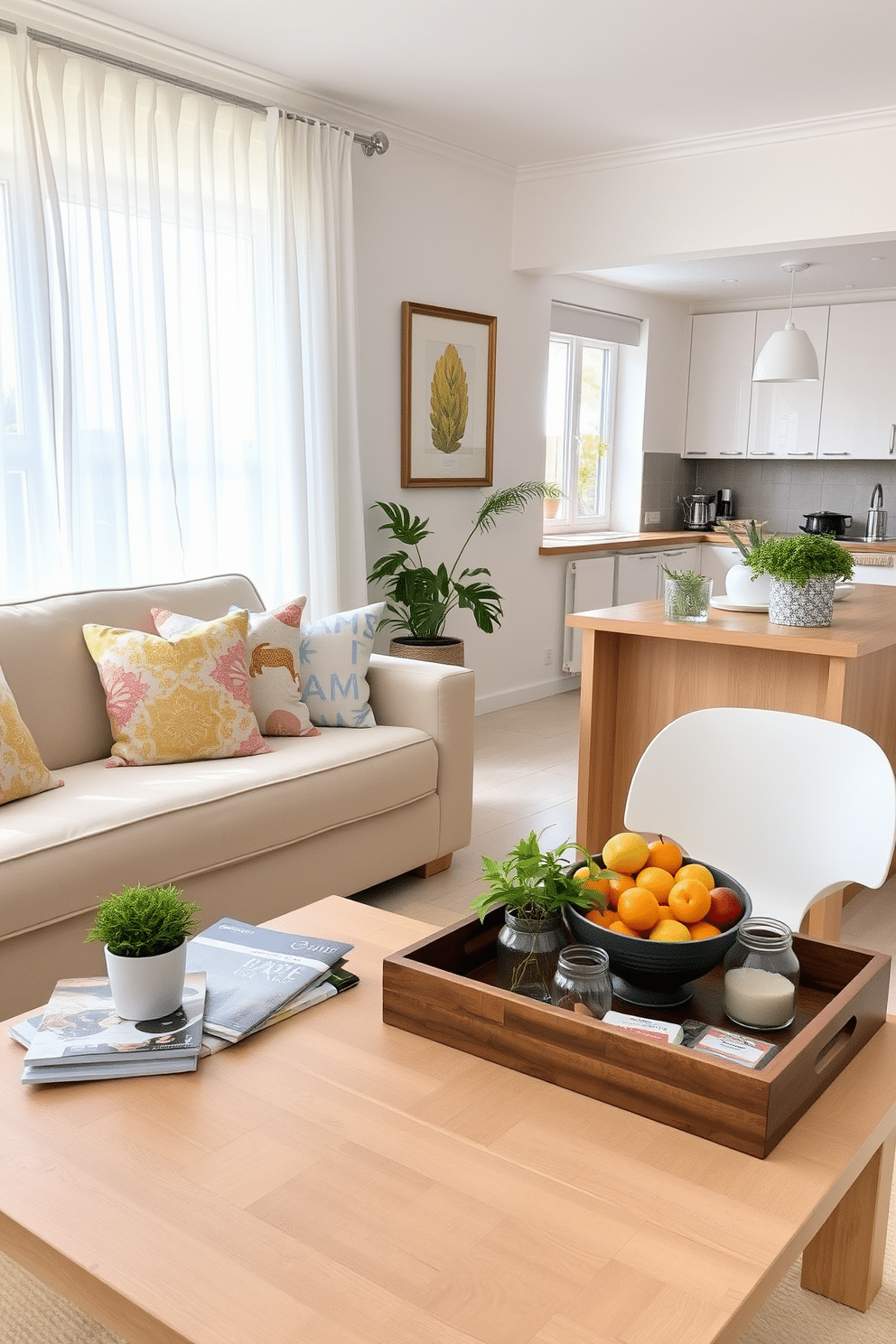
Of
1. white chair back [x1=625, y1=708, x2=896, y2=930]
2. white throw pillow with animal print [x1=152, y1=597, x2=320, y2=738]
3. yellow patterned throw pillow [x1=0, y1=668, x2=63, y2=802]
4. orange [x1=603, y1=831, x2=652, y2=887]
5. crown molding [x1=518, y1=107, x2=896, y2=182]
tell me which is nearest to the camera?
orange [x1=603, y1=831, x2=652, y2=887]

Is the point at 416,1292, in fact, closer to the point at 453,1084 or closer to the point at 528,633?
the point at 453,1084

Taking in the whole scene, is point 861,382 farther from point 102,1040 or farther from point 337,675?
point 102,1040

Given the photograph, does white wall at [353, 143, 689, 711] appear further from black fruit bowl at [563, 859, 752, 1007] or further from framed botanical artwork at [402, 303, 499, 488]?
black fruit bowl at [563, 859, 752, 1007]

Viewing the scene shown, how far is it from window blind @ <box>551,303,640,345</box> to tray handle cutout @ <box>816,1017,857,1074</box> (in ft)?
18.2

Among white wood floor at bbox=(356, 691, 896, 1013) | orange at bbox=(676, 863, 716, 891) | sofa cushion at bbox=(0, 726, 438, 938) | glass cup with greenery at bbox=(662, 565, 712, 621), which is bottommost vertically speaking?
white wood floor at bbox=(356, 691, 896, 1013)

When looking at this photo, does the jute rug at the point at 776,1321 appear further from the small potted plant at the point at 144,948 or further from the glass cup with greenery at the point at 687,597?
the glass cup with greenery at the point at 687,597

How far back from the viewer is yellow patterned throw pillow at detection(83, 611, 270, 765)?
2992mm

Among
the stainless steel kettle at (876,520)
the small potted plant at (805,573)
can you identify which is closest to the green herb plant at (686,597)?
the small potted plant at (805,573)

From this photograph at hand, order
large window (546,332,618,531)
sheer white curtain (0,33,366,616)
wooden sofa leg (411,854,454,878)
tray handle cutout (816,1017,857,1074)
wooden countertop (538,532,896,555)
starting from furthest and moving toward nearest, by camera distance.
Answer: large window (546,332,618,531) → wooden countertop (538,532,896,555) → wooden sofa leg (411,854,454,878) → sheer white curtain (0,33,366,616) → tray handle cutout (816,1017,857,1074)

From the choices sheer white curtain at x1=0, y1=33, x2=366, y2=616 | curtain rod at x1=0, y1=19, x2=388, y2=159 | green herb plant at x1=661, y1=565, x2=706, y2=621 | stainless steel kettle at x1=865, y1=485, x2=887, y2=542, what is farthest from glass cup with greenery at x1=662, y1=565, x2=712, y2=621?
stainless steel kettle at x1=865, y1=485, x2=887, y2=542

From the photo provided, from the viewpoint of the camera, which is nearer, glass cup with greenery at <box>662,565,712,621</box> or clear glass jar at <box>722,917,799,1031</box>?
clear glass jar at <box>722,917,799,1031</box>

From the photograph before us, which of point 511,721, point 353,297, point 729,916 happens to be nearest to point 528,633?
point 511,721

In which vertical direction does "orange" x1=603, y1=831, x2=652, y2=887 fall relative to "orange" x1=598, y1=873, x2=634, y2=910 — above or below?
above

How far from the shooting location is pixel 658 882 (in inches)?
56.7
